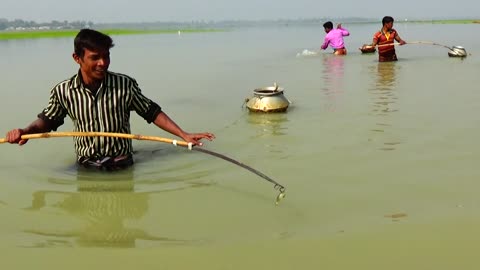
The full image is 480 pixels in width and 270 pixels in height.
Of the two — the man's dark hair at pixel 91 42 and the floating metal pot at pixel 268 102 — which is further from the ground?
the man's dark hair at pixel 91 42

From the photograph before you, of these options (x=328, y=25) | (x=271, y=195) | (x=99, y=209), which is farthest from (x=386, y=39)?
(x=99, y=209)

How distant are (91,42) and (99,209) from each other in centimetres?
119

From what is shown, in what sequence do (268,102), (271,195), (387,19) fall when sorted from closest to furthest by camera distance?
(271,195), (268,102), (387,19)

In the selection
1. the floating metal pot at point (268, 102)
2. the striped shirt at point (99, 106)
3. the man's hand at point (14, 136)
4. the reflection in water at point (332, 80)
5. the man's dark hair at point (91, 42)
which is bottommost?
the reflection in water at point (332, 80)

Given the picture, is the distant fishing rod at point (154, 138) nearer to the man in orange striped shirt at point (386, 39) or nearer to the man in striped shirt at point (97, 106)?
the man in striped shirt at point (97, 106)

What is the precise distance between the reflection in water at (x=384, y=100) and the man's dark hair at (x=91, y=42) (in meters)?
2.63

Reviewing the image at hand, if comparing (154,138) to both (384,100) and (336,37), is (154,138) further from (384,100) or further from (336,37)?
(336,37)

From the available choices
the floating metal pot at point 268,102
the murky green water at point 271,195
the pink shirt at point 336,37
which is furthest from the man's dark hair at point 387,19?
the floating metal pot at point 268,102

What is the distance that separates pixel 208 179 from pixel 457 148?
7.41 ft

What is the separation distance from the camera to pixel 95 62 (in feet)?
12.5

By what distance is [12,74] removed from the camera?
12.9m

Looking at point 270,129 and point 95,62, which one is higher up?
point 95,62

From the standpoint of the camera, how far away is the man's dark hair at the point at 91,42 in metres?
3.76

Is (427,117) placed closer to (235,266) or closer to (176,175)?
(176,175)
